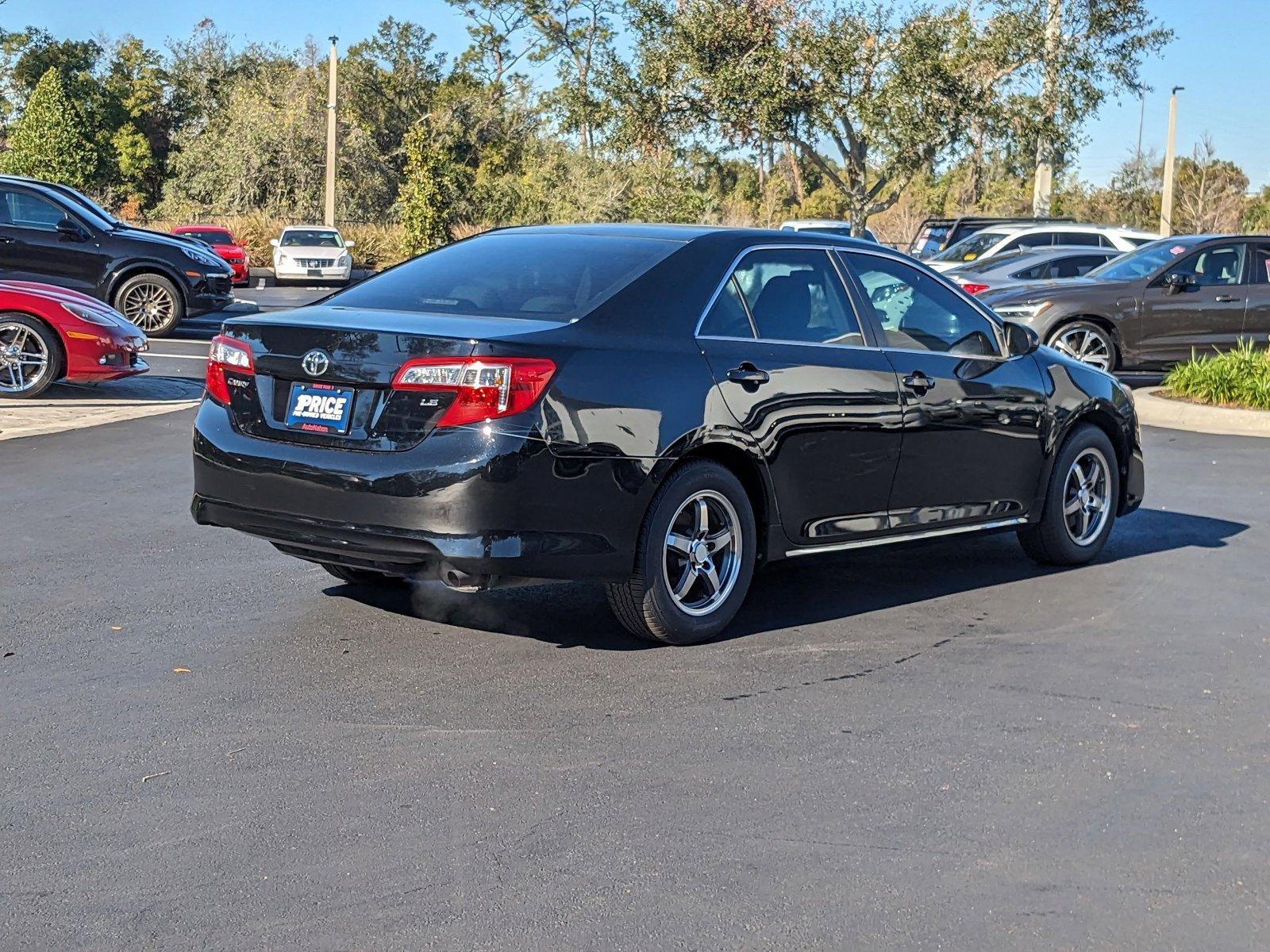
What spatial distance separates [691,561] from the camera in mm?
6285

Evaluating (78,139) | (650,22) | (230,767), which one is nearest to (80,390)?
(230,767)

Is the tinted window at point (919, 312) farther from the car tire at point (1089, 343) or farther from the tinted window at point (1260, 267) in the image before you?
the tinted window at point (1260, 267)

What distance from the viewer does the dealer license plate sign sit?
5.83 m

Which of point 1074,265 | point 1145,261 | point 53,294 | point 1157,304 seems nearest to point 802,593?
point 53,294

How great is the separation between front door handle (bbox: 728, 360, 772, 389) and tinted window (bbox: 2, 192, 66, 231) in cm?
1536

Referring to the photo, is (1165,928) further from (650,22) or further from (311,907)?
(650,22)

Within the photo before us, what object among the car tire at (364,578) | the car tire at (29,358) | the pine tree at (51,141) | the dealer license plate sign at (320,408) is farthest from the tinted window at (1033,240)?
the pine tree at (51,141)

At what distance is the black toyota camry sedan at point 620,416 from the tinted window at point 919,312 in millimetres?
15

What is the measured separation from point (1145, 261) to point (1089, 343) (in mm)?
1408

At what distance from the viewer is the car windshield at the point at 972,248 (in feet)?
83.8

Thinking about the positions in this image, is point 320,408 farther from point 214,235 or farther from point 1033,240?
point 214,235

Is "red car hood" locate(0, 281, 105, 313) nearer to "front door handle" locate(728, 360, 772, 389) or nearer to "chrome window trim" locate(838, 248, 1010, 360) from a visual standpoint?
"chrome window trim" locate(838, 248, 1010, 360)

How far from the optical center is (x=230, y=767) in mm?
4766

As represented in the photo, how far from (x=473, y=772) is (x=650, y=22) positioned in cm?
3027
